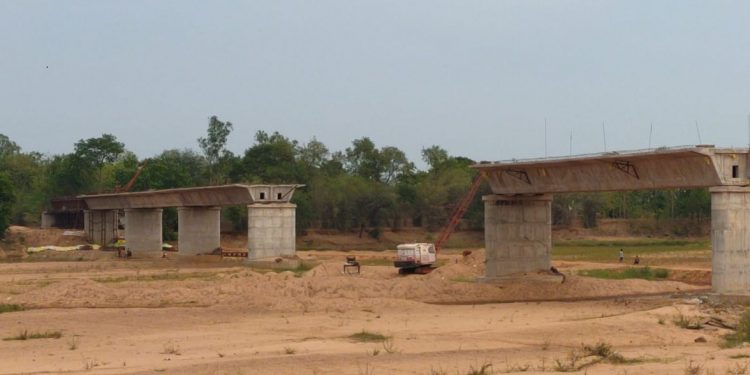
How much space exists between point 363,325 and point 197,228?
173 feet

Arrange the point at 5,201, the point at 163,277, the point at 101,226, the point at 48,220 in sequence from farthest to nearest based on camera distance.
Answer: the point at 48,220 < the point at 101,226 < the point at 5,201 < the point at 163,277

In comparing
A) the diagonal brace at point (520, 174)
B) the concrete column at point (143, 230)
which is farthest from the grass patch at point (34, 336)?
the concrete column at point (143, 230)

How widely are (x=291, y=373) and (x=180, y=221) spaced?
63.7 meters

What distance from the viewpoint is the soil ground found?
22891 millimetres

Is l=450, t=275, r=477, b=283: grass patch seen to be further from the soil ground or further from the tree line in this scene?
the tree line

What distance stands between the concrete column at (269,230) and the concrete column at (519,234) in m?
23.1

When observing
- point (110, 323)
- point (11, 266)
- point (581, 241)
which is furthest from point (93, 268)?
point (581, 241)

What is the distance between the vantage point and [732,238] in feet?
118

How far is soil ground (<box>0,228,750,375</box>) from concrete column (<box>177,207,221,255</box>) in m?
26.1

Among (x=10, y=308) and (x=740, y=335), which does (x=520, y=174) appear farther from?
(x=10, y=308)

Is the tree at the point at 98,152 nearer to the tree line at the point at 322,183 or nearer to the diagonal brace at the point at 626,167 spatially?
the tree line at the point at 322,183

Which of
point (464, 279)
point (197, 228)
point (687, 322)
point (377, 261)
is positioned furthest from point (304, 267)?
point (687, 322)

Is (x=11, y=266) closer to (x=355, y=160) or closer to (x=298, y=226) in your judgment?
(x=298, y=226)

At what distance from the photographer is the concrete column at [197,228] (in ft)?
270
